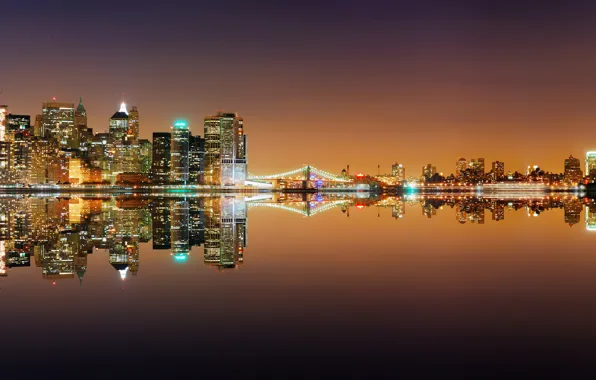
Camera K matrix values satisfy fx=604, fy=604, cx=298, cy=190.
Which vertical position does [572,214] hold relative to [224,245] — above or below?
above

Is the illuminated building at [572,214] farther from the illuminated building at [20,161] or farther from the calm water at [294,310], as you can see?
the illuminated building at [20,161]

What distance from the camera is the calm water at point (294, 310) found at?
7848 millimetres

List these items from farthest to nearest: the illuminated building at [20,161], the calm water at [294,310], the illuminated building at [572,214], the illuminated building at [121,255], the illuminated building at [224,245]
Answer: the illuminated building at [20,161] < the illuminated building at [572,214] < the illuminated building at [224,245] < the illuminated building at [121,255] < the calm water at [294,310]

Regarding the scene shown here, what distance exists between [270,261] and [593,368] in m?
11.5

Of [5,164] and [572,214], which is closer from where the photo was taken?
[572,214]

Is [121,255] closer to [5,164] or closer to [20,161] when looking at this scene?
[5,164]

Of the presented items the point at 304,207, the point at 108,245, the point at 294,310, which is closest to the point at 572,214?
the point at 304,207

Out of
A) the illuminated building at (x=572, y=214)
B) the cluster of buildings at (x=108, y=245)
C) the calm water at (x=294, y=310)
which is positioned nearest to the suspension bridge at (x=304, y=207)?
the illuminated building at (x=572, y=214)

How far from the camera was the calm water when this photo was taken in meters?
7.85

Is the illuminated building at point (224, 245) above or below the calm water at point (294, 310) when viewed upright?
above

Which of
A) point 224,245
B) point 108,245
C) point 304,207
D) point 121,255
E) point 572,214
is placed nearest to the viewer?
point 121,255

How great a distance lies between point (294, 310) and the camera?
10.9 meters

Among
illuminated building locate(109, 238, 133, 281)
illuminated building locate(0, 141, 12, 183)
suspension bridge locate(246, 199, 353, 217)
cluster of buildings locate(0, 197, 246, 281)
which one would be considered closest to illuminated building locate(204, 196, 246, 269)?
cluster of buildings locate(0, 197, 246, 281)

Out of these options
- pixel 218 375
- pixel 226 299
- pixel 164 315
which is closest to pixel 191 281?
pixel 226 299
